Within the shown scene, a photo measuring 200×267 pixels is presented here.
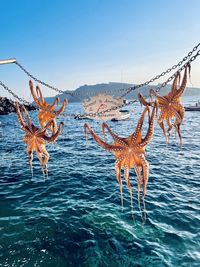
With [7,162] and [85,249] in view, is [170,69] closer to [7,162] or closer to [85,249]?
[85,249]

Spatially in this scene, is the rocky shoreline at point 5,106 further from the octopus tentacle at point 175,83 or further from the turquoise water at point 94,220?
the octopus tentacle at point 175,83

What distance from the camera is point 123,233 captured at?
1113 cm

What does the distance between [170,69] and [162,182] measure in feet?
35.1

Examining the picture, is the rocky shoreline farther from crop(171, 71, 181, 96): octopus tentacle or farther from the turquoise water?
crop(171, 71, 181, 96): octopus tentacle

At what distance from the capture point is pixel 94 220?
40.2ft

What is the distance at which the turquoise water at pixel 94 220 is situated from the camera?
381 inches

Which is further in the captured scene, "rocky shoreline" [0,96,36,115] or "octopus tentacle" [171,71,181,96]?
"rocky shoreline" [0,96,36,115]

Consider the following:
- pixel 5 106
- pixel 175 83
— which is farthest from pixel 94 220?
pixel 5 106

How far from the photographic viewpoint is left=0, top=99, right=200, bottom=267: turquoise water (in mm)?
9680

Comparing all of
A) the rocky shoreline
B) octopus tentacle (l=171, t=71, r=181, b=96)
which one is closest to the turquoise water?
octopus tentacle (l=171, t=71, r=181, b=96)

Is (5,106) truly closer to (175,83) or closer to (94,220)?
(94,220)

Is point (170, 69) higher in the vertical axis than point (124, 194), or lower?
higher

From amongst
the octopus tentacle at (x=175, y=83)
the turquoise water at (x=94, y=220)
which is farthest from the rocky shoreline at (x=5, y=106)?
the octopus tentacle at (x=175, y=83)

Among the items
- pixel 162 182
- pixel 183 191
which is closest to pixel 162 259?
pixel 183 191
